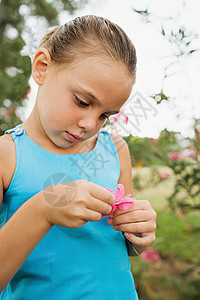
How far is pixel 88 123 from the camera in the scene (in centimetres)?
101

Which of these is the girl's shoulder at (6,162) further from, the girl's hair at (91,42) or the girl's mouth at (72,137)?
the girl's hair at (91,42)

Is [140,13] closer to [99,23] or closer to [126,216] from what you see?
[99,23]

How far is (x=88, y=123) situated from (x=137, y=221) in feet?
1.24

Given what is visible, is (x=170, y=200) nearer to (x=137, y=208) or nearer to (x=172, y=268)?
(x=137, y=208)

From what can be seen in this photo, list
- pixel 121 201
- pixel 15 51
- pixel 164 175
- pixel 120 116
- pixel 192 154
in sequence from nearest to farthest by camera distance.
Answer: pixel 121 201, pixel 120 116, pixel 192 154, pixel 164 175, pixel 15 51

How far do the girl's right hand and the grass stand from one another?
960 millimetres

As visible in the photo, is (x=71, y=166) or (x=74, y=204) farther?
(x=71, y=166)

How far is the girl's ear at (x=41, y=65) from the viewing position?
112 cm

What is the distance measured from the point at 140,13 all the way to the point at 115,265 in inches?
47.2

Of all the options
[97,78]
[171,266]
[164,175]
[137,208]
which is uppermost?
[97,78]

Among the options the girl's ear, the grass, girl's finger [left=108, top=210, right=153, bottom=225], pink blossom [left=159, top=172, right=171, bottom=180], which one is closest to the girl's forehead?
the girl's ear

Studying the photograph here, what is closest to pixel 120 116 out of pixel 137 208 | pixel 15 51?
pixel 137 208

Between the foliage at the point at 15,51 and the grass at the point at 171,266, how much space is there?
4.15ft

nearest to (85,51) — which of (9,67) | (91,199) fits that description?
(91,199)
